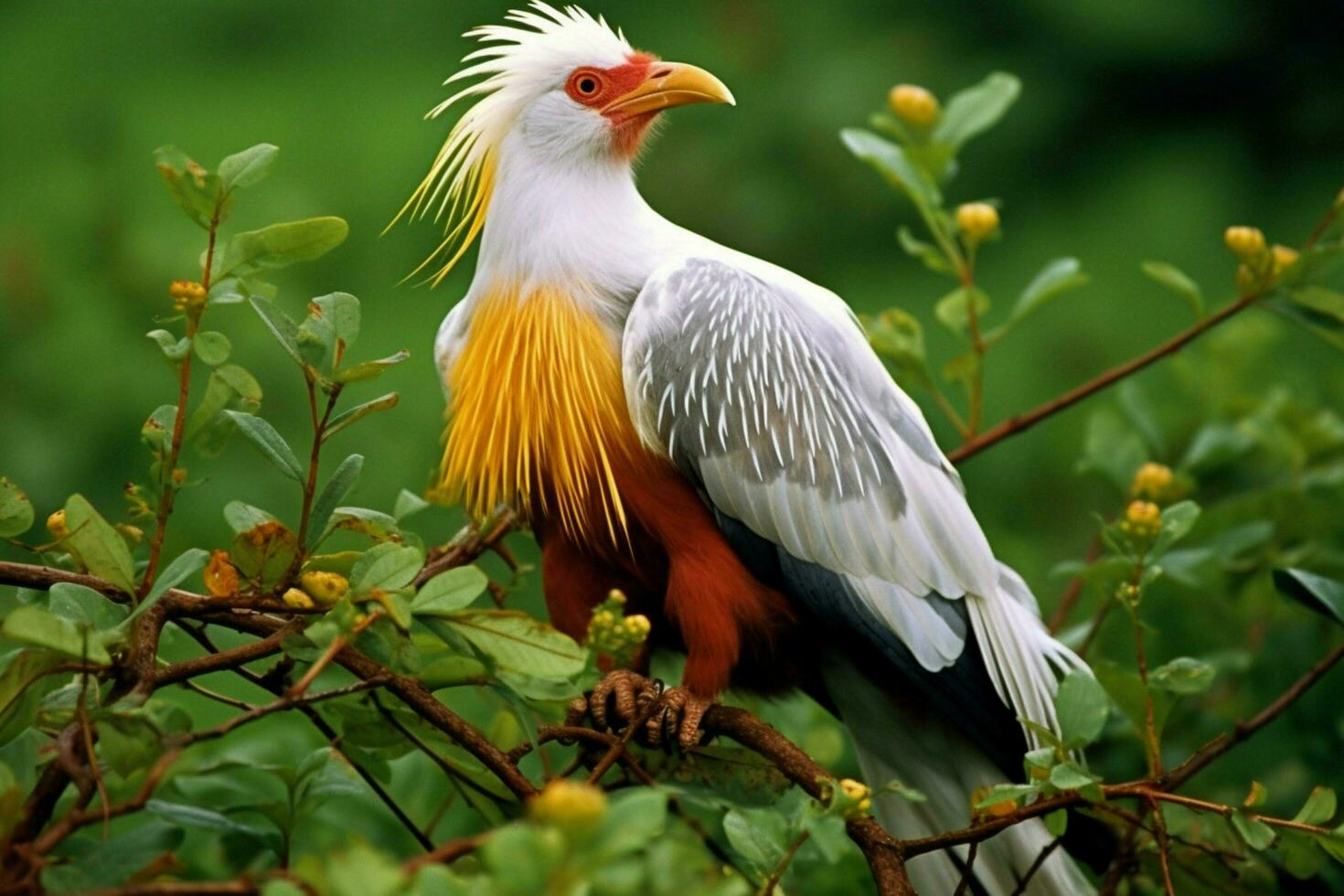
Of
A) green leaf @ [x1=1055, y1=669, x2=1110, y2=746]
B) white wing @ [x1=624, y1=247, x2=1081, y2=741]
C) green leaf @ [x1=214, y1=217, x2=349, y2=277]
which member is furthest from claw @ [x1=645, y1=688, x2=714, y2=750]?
green leaf @ [x1=214, y1=217, x2=349, y2=277]

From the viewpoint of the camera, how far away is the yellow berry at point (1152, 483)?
6.23 feet

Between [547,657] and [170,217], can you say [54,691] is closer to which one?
[547,657]

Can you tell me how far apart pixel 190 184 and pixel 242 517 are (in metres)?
0.26

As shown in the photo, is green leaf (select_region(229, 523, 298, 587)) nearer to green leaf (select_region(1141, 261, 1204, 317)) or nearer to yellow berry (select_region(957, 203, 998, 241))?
yellow berry (select_region(957, 203, 998, 241))

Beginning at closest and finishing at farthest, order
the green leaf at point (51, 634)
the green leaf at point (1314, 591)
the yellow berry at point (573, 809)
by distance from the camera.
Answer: the yellow berry at point (573, 809) → the green leaf at point (51, 634) → the green leaf at point (1314, 591)

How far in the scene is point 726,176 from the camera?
4.11 m

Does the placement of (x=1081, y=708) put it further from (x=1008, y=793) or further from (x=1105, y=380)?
(x=1105, y=380)

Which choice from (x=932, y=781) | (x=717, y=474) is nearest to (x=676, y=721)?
(x=717, y=474)

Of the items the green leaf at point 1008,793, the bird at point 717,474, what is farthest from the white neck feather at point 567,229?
the green leaf at point 1008,793

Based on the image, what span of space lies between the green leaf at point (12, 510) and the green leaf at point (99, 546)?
91mm

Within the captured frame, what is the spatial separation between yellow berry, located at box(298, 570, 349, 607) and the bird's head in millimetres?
777

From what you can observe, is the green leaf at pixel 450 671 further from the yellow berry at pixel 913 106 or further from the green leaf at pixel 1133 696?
the yellow berry at pixel 913 106

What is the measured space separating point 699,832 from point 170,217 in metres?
2.55

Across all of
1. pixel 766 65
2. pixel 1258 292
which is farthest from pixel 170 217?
pixel 1258 292
